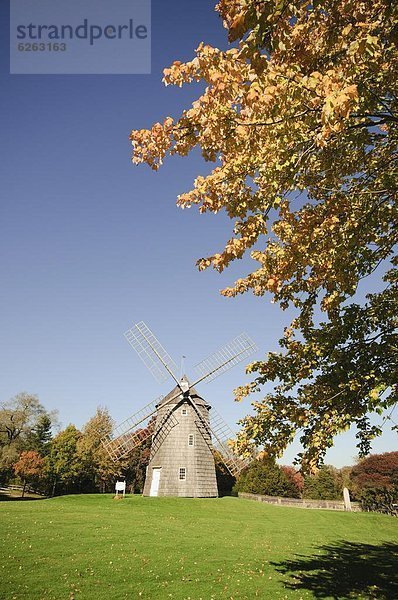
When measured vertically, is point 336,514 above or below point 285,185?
below

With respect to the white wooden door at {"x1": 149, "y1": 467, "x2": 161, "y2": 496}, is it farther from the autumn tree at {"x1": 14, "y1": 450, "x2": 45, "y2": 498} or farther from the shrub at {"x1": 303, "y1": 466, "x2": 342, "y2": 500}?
the shrub at {"x1": 303, "y1": 466, "x2": 342, "y2": 500}

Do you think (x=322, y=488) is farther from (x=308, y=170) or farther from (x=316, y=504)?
(x=308, y=170)

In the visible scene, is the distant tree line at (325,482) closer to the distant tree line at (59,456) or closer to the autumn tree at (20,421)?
the distant tree line at (59,456)

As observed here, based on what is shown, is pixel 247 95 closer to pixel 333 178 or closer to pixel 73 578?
pixel 333 178

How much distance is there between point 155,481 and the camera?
35156 mm

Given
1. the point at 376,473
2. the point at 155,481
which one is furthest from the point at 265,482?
the point at 155,481

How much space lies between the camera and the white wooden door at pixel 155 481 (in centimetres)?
3470

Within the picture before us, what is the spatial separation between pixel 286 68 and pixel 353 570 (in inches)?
626

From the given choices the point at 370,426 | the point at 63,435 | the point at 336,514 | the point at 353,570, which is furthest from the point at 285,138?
the point at 63,435

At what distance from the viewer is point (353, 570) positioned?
13.2 meters

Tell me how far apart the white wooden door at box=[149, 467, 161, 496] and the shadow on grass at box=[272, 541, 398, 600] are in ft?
67.6

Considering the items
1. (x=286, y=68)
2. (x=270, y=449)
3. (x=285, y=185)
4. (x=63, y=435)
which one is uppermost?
(x=286, y=68)

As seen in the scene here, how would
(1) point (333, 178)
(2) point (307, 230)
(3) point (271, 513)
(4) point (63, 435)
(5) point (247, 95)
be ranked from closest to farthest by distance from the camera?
(5) point (247, 95) → (2) point (307, 230) → (1) point (333, 178) → (3) point (271, 513) → (4) point (63, 435)

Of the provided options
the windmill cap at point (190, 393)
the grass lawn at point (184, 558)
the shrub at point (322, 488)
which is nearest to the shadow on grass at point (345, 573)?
the grass lawn at point (184, 558)
